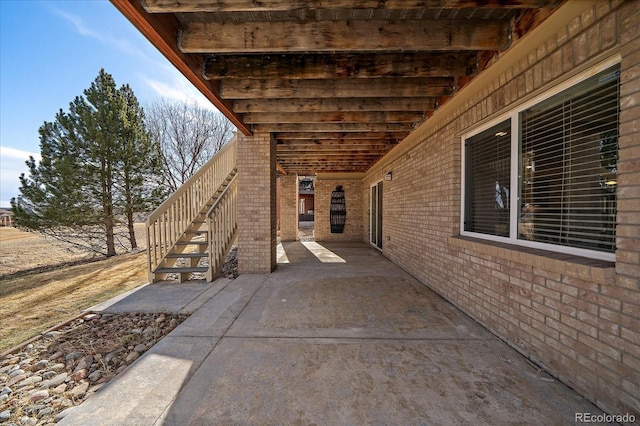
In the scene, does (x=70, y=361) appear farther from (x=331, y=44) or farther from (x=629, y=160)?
(x=629, y=160)

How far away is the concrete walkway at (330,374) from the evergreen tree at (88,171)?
7038 mm

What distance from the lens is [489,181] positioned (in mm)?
3006

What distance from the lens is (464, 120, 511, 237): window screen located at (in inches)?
108

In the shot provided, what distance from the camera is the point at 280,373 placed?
1999 mm

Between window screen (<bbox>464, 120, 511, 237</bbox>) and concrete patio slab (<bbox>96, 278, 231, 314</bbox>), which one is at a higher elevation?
window screen (<bbox>464, 120, 511, 237</bbox>)

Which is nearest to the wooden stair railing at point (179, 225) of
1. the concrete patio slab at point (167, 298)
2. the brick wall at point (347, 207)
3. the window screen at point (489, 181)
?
the concrete patio slab at point (167, 298)

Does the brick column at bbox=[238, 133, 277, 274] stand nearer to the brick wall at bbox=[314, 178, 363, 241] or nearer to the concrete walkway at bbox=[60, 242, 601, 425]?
the concrete walkway at bbox=[60, 242, 601, 425]

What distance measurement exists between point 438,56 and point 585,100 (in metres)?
1.37

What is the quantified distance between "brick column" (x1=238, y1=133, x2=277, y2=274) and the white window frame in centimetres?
333

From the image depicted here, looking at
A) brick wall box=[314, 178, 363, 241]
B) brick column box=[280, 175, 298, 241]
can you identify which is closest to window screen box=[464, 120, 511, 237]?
brick wall box=[314, 178, 363, 241]

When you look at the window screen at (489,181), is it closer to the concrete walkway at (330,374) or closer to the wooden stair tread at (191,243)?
the concrete walkway at (330,374)

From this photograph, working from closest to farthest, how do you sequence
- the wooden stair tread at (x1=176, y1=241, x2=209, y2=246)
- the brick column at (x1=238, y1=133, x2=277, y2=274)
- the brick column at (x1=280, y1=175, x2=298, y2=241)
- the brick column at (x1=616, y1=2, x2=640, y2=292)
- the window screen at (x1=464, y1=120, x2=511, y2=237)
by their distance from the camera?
the brick column at (x1=616, y1=2, x2=640, y2=292)
the window screen at (x1=464, y1=120, x2=511, y2=237)
the wooden stair tread at (x1=176, y1=241, x2=209, y2=246)
the brick column at (x1=238, y1=133, x2=277, y2=274)
the brick column at (x1=280, y1=175, x2=298, y2=241)

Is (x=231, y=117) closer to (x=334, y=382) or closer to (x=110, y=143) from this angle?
(x=334, y=382)

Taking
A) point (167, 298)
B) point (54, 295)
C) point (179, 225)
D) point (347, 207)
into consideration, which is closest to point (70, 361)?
point (167, 298)
